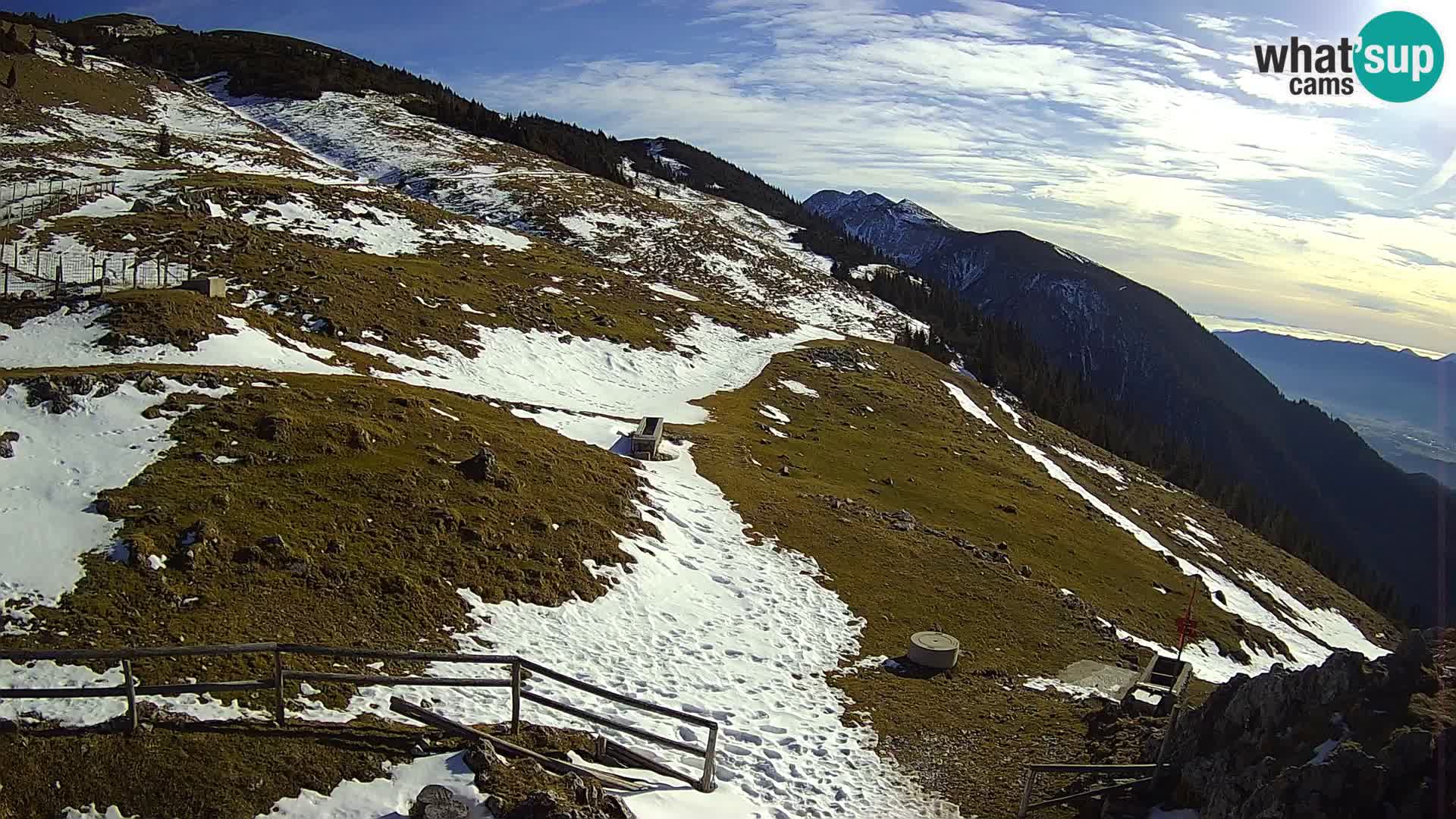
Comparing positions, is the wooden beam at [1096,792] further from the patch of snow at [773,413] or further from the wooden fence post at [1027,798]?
the patch of snow at [773,413]

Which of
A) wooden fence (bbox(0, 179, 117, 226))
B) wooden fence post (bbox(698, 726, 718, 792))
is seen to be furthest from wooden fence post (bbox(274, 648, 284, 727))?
wooden fence (bbox(0, 179, 117, 226))

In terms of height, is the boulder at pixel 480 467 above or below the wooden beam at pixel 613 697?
above

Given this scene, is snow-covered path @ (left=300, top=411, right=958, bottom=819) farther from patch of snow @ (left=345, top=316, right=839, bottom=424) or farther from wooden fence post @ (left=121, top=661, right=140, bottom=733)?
patch of snow @ (left=345, top=316, right=839, bottom=424)

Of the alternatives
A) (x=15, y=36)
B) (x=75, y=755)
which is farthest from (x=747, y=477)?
(x=15, y=36)

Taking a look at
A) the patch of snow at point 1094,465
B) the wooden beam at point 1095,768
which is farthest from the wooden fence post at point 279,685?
the patch of snow at point 1094,465

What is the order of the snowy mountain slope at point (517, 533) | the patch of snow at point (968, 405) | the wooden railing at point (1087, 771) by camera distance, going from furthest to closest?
the patch of snow at point (968, 405) → the snowy mountain slope at point (517, 533) → the wooden railing at point (1087, 771)

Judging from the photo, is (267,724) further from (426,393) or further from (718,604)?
(426,393)

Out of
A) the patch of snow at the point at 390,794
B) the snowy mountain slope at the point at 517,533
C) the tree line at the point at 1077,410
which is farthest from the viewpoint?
the tree line at the point at 1077,410

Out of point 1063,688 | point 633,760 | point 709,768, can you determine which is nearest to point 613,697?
point 633,760
